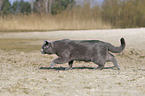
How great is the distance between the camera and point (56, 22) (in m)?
16.4

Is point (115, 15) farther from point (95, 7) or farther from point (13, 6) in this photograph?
point (13, 6)

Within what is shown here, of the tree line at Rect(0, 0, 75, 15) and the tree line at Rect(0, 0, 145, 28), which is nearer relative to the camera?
the tree line at Rect(0, 0, 145, 28)

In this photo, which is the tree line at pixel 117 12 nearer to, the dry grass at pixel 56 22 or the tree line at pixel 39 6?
the dry grass at pixel 56 22

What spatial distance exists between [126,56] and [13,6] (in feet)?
150

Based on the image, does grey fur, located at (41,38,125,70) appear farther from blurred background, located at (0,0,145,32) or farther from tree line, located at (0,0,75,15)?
tree line, located at (0,0,75,15)

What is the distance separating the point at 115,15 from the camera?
1675cm

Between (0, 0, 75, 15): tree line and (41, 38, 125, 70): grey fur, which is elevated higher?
Answer: (0, 0, 75, 15): tree line

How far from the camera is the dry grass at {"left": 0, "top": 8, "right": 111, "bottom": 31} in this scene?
15656 mm

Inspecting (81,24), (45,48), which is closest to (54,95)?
(45,48)

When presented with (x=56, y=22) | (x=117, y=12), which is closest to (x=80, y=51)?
(x=56, y=22)

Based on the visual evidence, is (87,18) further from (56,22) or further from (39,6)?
(39,6)

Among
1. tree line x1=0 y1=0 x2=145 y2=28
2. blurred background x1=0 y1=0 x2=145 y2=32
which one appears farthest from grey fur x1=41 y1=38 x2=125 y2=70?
tree line x1=0 y1=0 x2=145 y2=28

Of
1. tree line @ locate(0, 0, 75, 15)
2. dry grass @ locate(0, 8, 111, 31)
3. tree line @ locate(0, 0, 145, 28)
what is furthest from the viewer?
tree line @ locate(0, 0, 75, 15)

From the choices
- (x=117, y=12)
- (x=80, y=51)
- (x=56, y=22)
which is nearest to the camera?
(x=80, y=51)
